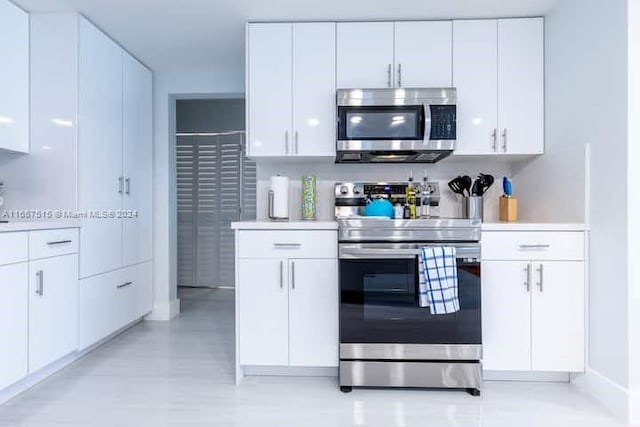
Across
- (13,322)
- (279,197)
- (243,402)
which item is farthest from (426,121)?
(13,322)

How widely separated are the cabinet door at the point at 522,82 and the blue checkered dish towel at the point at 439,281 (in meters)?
1.00

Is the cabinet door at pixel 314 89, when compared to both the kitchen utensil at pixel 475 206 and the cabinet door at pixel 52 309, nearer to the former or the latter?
the kitchen utensil at pixel 475 206

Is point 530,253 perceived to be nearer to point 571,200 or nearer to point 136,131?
point 571,200

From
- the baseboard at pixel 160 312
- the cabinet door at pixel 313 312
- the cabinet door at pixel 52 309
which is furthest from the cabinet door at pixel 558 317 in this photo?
the baseboard at pixel 160 312

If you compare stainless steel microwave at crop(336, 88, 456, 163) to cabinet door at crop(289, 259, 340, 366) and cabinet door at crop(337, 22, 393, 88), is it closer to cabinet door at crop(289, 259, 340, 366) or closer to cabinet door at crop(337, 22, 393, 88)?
cabinet door at crop(337, 22, 393, 88)

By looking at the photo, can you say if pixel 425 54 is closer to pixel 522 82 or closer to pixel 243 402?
pixel 522 82

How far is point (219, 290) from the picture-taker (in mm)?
5555

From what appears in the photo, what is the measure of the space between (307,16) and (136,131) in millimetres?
1698

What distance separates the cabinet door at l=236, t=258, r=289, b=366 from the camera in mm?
2402

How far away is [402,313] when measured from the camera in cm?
231

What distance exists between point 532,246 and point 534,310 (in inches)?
13.5

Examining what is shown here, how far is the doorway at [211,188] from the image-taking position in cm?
564

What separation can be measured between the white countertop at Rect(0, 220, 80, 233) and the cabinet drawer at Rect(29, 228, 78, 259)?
0.08 ft
